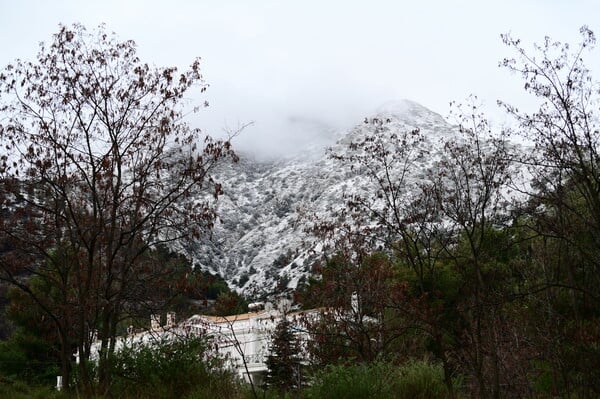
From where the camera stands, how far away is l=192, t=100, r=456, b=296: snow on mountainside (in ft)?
229

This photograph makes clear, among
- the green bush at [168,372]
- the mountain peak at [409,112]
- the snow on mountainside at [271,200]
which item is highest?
the mountain peak at [409,112]

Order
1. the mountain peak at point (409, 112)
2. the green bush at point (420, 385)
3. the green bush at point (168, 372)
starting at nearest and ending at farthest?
the green bush at point (420, 385)
the green bush at point (168, 372)
the mountain peak at point (409, 112)

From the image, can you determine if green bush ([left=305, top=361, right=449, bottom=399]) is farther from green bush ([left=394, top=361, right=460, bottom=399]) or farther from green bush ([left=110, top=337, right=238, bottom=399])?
green bush ([left=110, top=337, right=238, bottom=399])

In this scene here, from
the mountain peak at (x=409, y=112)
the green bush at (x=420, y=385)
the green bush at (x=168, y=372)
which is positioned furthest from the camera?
the mountain peak at (x=409, y=112)

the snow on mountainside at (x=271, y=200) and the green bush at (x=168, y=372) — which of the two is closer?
the green bush at (x=168, y=372)

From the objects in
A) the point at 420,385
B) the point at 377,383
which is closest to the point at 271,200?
the point at 420,385

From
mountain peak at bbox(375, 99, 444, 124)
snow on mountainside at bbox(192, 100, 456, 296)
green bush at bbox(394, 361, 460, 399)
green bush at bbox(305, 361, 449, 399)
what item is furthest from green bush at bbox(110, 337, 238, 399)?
mountain peak at bbox(375, 99, 444, 124)

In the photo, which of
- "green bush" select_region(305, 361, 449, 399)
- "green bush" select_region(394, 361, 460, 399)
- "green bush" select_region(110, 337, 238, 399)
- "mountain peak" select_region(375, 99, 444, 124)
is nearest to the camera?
"green bush" select_region(305, 361, 449, 399)

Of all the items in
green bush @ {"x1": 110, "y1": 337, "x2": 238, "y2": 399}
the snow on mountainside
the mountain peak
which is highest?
the mountain peak

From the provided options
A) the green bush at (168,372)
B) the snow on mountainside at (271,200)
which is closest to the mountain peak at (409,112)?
the snow on mountainside at (271,200)

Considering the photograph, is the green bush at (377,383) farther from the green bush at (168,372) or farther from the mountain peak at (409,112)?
the mountain peak at (409,112)

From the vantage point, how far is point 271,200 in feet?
321

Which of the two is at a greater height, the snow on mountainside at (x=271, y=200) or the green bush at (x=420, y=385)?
the snow on mountainside at (x=271, y=200)

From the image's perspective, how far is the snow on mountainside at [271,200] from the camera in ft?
229
